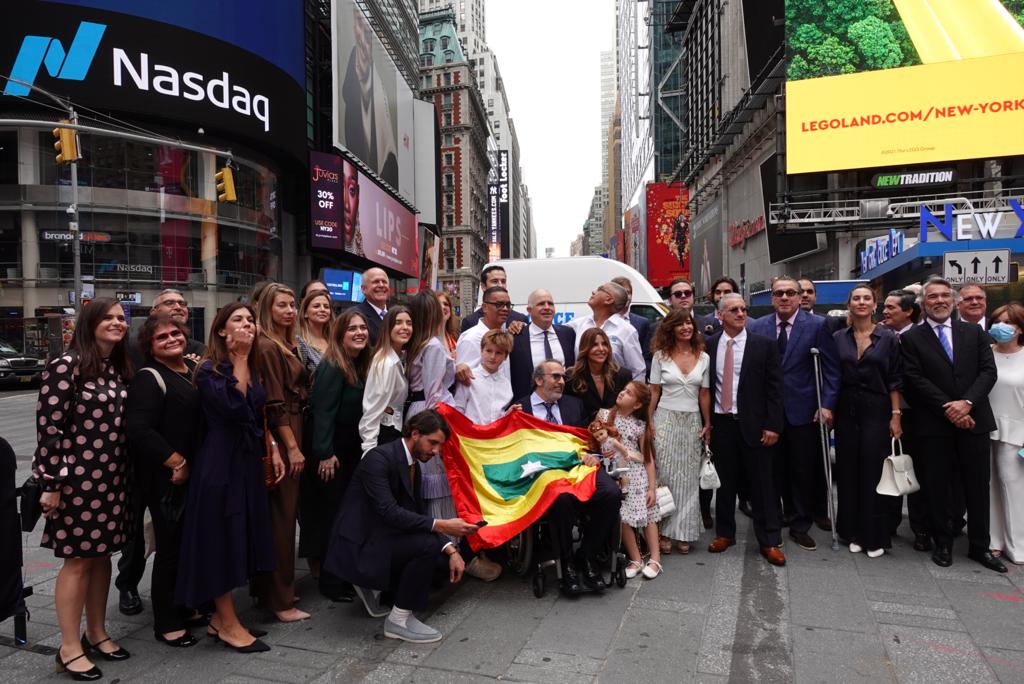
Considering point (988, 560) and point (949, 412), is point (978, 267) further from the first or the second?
point (988, 560)

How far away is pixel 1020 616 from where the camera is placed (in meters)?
4.22

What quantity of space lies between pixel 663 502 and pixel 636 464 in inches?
15.1

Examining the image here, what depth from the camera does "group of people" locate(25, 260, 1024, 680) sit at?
12.3 feet

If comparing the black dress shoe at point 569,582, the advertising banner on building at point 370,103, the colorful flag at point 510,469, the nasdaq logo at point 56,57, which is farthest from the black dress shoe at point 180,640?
the advertising banner on building at point 370,103

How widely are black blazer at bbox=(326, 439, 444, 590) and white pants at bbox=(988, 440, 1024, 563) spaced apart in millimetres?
4509

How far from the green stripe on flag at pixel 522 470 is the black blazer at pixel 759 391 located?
155cm

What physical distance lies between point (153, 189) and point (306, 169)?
937 centimetres

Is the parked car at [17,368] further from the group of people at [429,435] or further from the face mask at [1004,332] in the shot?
the face mask at [1004,332]

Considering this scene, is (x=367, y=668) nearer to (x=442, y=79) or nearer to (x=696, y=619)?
(x=696, y=619)

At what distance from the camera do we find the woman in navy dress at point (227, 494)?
3.80 metres

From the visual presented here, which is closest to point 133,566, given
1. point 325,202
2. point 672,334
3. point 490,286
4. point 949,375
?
point 490,286

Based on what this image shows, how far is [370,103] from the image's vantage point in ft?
151

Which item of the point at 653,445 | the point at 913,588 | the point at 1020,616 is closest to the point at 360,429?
the point at 653,445

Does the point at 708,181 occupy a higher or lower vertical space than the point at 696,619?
higher
